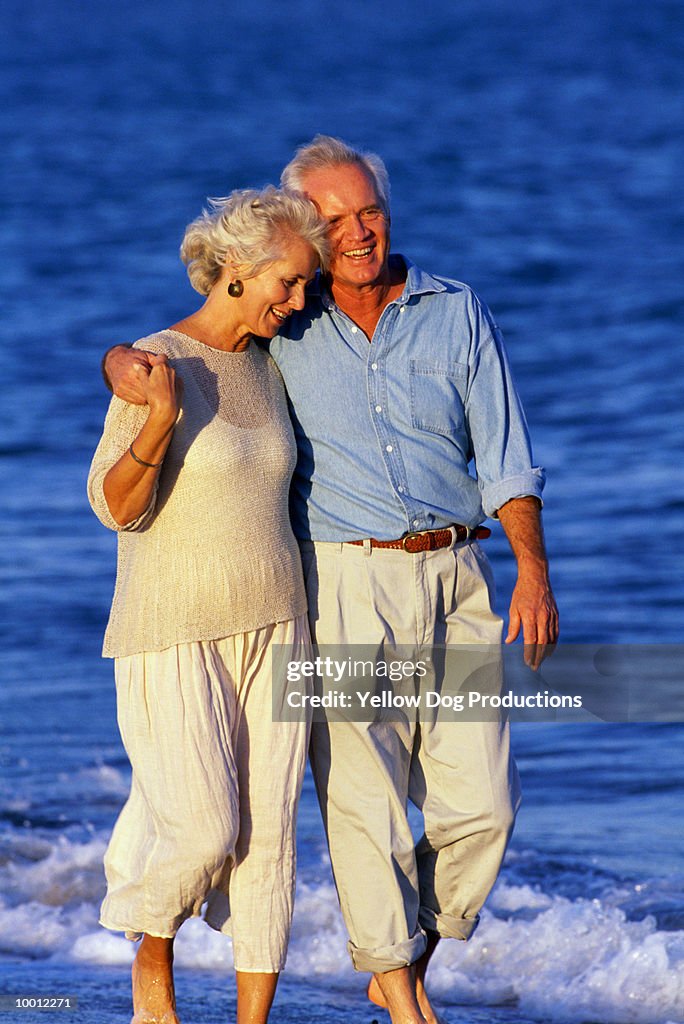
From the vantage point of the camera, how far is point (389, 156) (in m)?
20.7

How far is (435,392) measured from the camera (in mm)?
3373

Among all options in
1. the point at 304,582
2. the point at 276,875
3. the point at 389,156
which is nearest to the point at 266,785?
the point at 276,875

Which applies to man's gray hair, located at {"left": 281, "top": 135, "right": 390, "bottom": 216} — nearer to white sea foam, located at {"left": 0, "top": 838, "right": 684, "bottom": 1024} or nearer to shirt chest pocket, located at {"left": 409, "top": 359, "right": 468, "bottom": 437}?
shirt chest pocket, located at {"left": 409, "top": 359, "right": 468, "bottom": 437}

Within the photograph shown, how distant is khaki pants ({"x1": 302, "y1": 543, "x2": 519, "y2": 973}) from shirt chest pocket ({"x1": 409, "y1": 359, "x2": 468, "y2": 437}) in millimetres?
287

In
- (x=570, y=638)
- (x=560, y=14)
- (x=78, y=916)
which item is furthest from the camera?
(x=560, y=14)

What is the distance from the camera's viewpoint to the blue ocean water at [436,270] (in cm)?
436

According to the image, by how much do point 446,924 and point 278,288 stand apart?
4.94ft

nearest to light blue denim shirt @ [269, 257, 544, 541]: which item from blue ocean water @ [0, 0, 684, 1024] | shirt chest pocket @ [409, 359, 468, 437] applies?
shirt chest pocket @ [409, 359, 468, 437]

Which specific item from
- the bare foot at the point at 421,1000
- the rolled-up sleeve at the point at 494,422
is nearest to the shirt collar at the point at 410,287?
the rolled-up sleeve at the point at 494,422

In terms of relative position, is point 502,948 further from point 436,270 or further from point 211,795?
point 436,270

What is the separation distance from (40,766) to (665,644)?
306 centimetres

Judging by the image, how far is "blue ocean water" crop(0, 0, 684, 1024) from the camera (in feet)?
14.3

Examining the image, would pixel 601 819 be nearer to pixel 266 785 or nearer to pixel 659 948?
pixel 659 948

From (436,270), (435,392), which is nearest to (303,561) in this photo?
(435,392)
